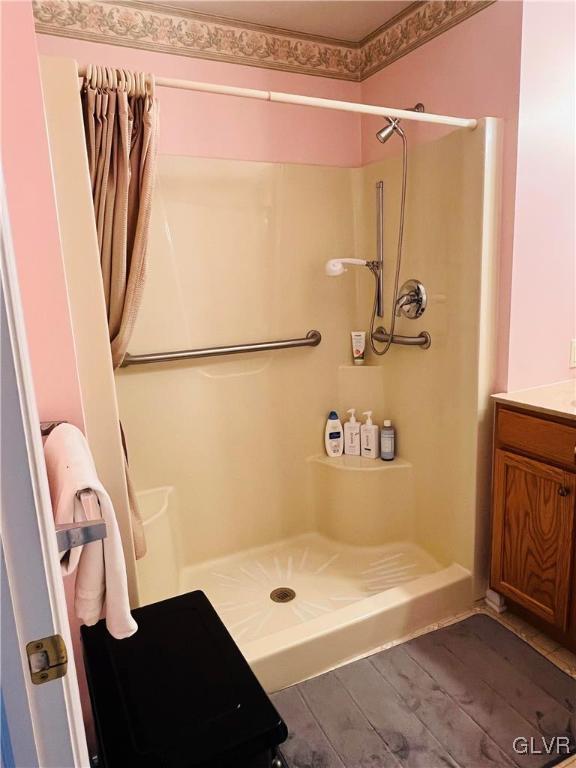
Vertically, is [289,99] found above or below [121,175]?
above

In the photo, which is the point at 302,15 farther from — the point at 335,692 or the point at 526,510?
the point at 335,692

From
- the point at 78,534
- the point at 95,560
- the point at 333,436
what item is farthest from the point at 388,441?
the point at 78,534

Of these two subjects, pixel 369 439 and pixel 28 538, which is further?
pixel 369 439

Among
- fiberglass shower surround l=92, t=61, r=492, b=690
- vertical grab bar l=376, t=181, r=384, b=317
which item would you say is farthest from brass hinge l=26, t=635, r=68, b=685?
vertical grab bar l=376, t=181, r=384, b=317

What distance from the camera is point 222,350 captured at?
219cm

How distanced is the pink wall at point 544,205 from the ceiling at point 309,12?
62 centimetres

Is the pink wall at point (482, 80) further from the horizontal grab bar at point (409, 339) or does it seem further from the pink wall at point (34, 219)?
Answer: the pink wall at point (34, 219)

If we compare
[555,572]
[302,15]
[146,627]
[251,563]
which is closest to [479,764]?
[555,572]

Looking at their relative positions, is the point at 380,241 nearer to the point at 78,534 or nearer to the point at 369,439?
the point at 369,439

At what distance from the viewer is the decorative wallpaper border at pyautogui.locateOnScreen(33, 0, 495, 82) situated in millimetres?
1872

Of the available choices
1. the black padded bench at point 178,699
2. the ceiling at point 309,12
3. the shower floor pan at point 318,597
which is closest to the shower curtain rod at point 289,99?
the ceiling at point 309,12

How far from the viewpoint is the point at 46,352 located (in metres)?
1.18

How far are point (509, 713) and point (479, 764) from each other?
0.21 meters

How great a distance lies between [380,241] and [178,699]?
75.6 inches
